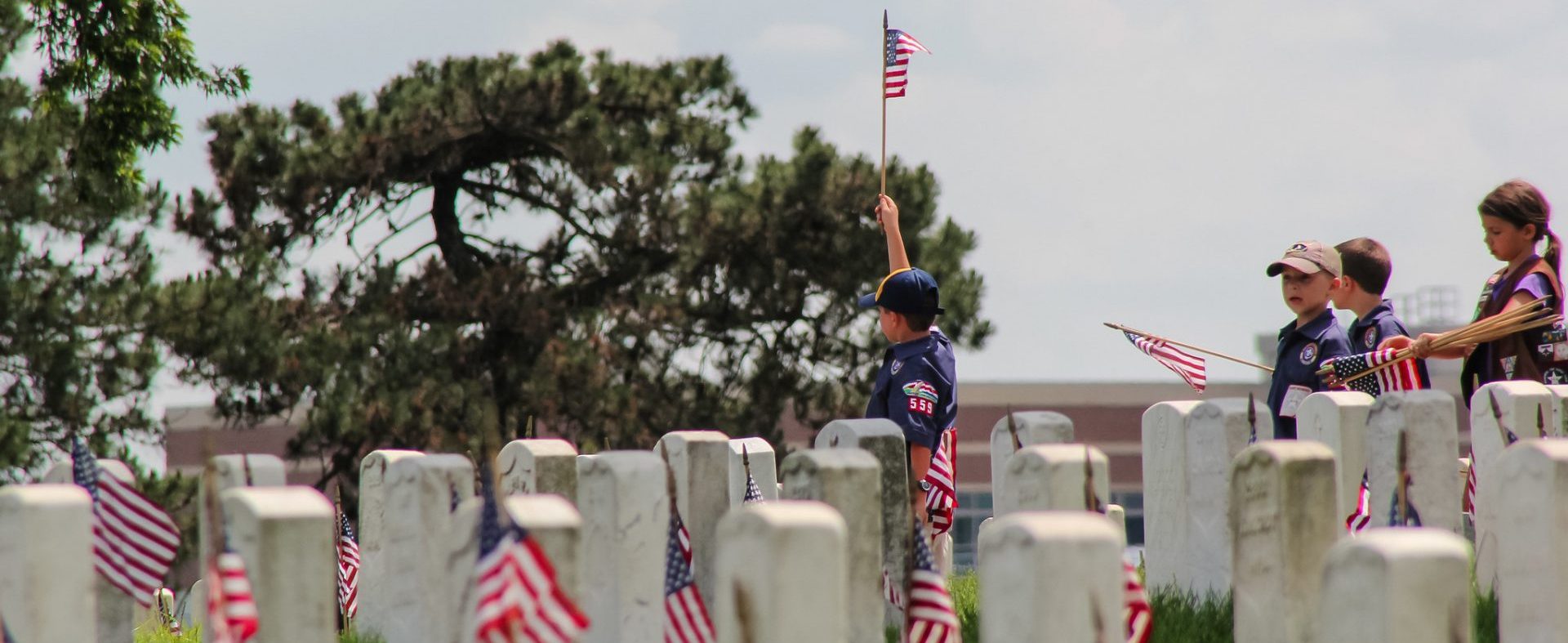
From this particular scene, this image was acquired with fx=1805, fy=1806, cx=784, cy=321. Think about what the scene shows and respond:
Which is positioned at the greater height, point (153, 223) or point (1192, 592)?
point (153, 223)

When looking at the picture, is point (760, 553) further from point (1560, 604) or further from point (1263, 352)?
point (1263, 352)

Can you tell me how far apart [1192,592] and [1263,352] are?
44.5 meters

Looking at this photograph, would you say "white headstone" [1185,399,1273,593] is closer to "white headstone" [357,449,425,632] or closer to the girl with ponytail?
the girl with ponytail

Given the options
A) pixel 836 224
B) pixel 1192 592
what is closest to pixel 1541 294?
pixel 1192 592

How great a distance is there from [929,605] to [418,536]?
1.07 meters

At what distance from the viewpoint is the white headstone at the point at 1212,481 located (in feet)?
14.8

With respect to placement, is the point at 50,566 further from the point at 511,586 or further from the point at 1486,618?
the point at 1486,618

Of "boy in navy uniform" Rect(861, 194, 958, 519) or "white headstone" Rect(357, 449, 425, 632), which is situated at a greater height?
"boy in navy uniform" Rect(861, 194, 958, 519)

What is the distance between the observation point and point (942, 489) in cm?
518

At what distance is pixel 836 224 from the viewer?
718 inches

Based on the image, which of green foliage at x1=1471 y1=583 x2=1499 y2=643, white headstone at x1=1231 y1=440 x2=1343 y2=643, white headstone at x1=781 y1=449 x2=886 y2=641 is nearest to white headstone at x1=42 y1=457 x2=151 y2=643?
white headstone at x1=781 y1=449 x2=886 y2=641

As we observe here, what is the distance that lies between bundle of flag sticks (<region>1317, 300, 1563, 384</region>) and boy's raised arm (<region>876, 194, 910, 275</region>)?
152cm

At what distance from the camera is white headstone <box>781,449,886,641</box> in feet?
10.7

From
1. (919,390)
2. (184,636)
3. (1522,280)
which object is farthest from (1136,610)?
(184,636)
